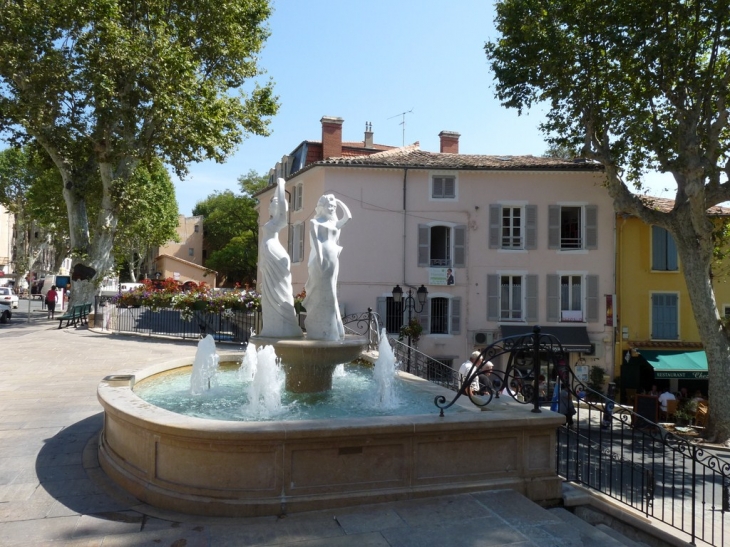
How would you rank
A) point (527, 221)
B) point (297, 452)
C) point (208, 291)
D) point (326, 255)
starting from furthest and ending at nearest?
point (527, 221) < point (208, 291) < point (326, 255) < point (297, 452)

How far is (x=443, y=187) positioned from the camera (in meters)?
22.7

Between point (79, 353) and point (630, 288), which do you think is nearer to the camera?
point (79, 353)

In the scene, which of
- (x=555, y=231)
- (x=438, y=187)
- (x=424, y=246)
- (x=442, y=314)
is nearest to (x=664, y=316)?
(x=555, y=231)

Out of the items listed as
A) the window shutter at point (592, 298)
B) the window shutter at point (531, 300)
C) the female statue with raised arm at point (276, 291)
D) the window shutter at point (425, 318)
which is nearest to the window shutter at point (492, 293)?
the window shutter at point (531, 300)

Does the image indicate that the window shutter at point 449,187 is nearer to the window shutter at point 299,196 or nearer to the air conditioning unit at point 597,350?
the window shutter at point 299,196

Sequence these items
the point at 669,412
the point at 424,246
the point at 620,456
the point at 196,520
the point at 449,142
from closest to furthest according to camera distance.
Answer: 1. the point at 196,520
2. the point at 620,456
3. the point at 669,412
4. the point at 424,246
5. the point at 449,142

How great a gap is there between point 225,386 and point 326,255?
231cm

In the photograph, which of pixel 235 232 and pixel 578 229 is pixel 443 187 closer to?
pixel 578 229

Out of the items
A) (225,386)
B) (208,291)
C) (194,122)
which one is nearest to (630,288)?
(208,291)

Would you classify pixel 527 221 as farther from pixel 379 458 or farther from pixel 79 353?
pixel 379 458

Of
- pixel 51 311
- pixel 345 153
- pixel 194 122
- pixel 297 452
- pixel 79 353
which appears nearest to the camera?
pixel 297 452

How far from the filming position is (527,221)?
2250 centimetres

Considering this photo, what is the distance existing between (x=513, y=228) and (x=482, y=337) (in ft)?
15.1

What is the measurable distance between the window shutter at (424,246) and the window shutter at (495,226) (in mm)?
2477
